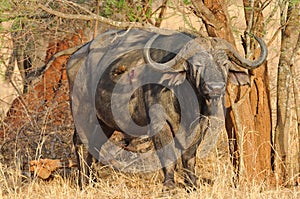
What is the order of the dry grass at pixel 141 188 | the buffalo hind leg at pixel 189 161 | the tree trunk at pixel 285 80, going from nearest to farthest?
the dry grass at pixel 141 188 → the buffalo hind leg at pixel 189 161 → the tree trunk at pixel 285 80

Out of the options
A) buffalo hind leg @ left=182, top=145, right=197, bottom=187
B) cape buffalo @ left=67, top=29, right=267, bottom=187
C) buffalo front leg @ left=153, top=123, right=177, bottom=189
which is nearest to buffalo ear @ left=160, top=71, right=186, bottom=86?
cape buffalo @ left=67, top=29, right=267, bottom=187

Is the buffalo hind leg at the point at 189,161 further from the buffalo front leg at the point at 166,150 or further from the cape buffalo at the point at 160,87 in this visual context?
the buffalo front leg at the point at 166,150

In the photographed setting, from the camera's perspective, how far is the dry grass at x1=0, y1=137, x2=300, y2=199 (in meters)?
5.11

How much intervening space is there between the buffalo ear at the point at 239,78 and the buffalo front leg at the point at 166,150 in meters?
0.67

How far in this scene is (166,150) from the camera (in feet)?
19.1

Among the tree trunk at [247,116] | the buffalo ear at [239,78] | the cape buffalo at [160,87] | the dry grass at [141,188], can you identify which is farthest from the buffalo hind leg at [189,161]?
the buffalo ear at [239,78]

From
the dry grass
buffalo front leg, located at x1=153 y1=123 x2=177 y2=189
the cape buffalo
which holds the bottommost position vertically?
the dry grass

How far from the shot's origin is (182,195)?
17.2ft

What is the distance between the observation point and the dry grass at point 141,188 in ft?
16.8

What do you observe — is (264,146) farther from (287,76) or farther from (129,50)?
(129,50)

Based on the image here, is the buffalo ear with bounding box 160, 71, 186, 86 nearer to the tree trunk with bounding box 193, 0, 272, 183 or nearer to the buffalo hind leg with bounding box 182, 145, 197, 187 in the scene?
the tree trunk with bounding box 193, 0, 272, 183

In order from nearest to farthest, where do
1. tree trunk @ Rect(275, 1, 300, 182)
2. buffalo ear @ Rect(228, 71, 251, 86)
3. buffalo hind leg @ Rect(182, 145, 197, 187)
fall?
1. buffalo ear @ Rect(228, 71, 251, 86)
2. buffalo hind leg @ Rect(182, 145, 197, 187)
3. tree trunk @ Rect(275, 1, 300, 182)

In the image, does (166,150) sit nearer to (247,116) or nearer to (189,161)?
(189,161)

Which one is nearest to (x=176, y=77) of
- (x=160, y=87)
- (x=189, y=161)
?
(x=160, y=87)
